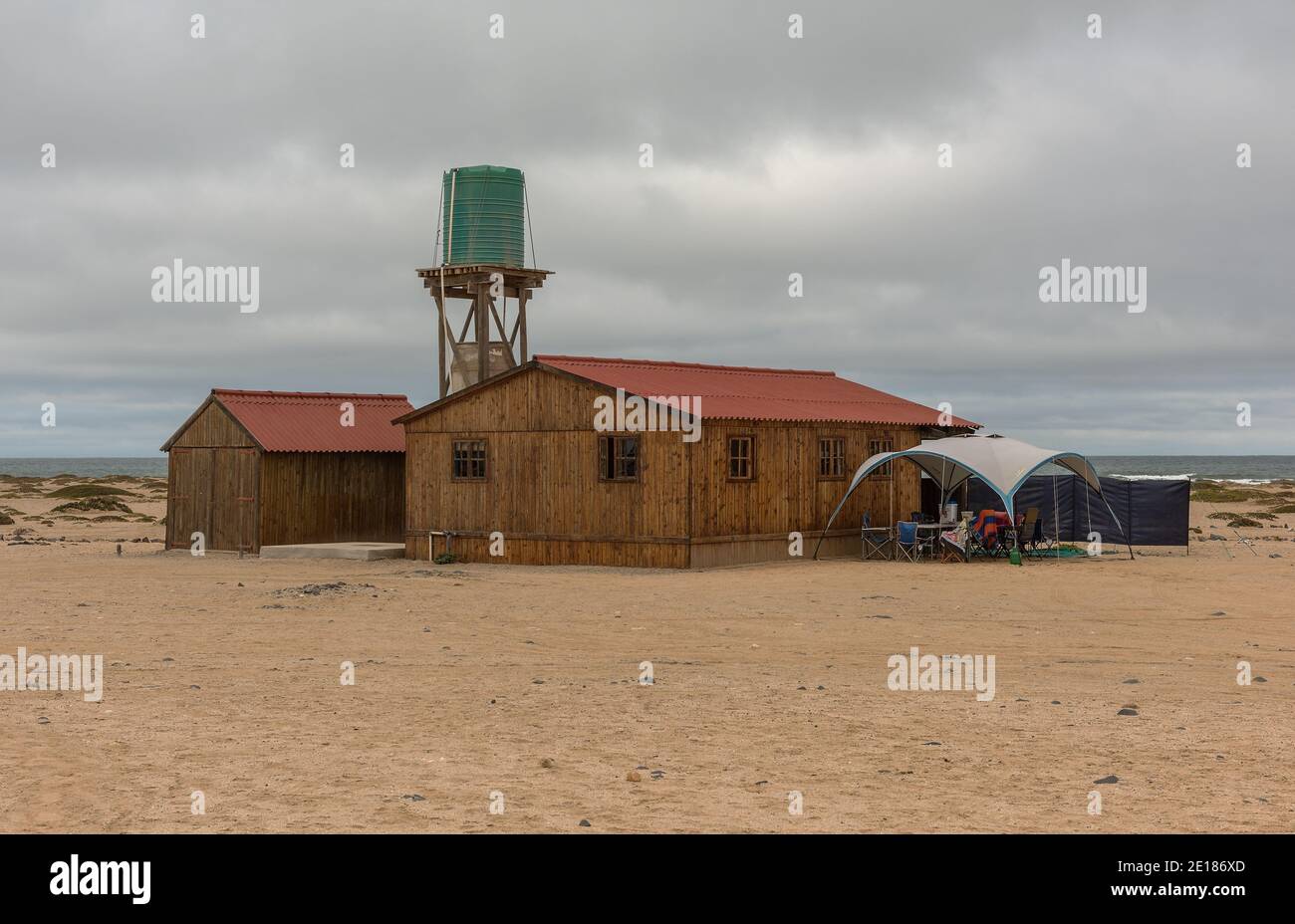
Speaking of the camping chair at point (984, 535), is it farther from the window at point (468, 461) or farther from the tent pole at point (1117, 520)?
the window at point (468, 461)

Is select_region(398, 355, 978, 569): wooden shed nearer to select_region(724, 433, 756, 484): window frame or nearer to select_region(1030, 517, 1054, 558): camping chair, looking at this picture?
select_region(724, 433, 756, 484): window frame

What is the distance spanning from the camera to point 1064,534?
3409 cm

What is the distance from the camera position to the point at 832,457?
1236 inches

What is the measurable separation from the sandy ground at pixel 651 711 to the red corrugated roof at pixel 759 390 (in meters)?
6.42

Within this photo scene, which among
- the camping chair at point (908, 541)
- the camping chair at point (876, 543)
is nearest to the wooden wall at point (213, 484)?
the camping chair at point (876, 543)

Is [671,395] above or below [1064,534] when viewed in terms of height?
above

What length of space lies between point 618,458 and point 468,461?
4150mm

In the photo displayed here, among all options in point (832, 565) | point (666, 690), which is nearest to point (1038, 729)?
point (666, 690)

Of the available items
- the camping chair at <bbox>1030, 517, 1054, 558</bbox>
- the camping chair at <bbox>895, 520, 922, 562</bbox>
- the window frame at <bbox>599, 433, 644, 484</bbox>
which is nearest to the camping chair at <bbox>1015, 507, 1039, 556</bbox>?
the camping chair at <bbox>1030, 517, 1054, 558</bbox>

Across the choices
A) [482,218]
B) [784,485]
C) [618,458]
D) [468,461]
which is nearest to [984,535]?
[784,485]

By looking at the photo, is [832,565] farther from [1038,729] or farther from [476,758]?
[476,758]

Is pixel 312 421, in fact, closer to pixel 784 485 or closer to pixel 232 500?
pixel 232 500

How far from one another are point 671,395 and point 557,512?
3.42 m

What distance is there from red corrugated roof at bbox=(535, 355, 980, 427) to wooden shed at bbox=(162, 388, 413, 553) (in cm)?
728
